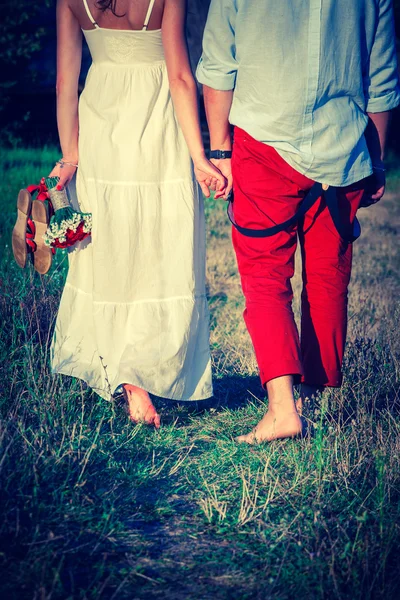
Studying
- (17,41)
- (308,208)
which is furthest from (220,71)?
(17,41)

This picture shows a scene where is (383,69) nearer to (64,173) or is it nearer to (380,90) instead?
(380,90)

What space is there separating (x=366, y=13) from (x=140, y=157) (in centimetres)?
A: 103

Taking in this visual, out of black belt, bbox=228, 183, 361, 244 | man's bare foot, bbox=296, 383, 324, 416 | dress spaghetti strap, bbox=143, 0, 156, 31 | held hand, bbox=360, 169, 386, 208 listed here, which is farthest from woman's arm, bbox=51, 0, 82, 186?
man's bare foot, bbox=296, 383, 324, 416

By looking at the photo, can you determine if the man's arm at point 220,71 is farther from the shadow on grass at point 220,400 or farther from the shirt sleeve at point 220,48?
the shadow on grass at point 220,400

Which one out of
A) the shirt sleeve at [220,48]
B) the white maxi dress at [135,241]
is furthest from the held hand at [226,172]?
the shirt sleeve at [220,48]

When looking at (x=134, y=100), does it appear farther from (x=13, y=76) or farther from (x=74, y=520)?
(x=13, y=76)

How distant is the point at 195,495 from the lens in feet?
9.87

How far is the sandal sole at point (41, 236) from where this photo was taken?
3504 mm

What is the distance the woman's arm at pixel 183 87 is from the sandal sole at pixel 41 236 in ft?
2.27

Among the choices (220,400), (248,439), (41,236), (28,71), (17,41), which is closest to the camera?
(248,439)

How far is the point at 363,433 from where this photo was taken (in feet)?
10.8

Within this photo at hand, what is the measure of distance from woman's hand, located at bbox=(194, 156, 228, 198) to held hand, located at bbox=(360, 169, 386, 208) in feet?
1.97

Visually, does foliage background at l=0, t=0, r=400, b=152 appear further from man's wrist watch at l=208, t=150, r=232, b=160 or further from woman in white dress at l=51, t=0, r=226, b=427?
man's wrist watch at l=208, t=150, r=232, b=160

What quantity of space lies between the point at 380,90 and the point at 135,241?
1158 mm
